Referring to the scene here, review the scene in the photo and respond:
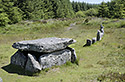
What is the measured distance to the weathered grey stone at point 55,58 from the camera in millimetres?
9355

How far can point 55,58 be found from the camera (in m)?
9.91

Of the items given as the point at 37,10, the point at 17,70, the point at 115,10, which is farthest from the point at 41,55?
the point at 115,10

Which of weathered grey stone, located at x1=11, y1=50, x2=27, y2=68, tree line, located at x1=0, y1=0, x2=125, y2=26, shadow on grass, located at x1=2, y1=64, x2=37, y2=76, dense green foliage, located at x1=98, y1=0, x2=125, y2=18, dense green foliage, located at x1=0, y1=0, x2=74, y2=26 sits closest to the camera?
shadow on grass, located at x1=2, y1=64, x2=37, y2=76

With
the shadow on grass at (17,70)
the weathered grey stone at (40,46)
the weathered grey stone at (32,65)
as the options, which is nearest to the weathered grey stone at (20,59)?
the shadow on grass at (17,70)

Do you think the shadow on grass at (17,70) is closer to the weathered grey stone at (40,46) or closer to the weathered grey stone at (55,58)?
the weathered grey stone at (55,58)

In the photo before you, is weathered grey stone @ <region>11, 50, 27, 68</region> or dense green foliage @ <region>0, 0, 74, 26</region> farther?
dense green foliage @ <region>0, 0, 74, 26</region>

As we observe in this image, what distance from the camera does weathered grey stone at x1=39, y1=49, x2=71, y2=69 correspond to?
936 cm

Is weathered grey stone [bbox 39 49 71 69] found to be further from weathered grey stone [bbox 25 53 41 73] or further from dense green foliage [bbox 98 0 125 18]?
dense green foliage [bbox 98 0 125 18]

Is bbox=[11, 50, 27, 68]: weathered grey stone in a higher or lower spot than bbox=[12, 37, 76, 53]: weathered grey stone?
lower

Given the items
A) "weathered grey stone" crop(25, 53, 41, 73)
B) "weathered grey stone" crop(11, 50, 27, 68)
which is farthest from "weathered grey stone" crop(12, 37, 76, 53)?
"weathered grey stone" crop(11, 50, 27, 68)

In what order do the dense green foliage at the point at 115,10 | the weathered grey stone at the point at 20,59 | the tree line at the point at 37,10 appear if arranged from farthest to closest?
the dense green foliage at the point at 115,10 < the tree line at the point at 37,10 < the weathered grey stone at the point at 20,59

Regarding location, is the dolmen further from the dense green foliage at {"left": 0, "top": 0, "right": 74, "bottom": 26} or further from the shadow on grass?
the dense green foliage at {"left": 0, "top": 0, "right": 74, "bottom": 26}

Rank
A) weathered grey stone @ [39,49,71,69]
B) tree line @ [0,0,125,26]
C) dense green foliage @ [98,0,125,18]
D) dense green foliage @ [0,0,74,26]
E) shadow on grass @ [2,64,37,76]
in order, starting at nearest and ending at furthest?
1. shadow on grass @ [2,64,37,76]
2. weathered grey stone @ [39,49,71,69]
3. dense green foliage @ [0,0,74,26]
4. tree line @ [0,0,125,26]
5. dense green foliage @ [98,0,125,18]

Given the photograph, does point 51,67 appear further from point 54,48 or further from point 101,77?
point 101,77
